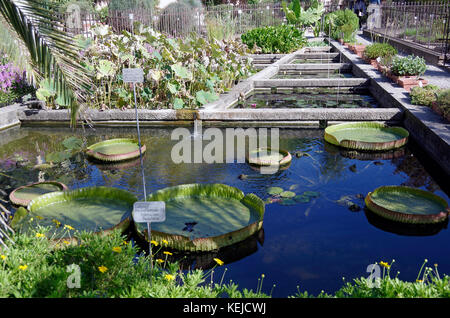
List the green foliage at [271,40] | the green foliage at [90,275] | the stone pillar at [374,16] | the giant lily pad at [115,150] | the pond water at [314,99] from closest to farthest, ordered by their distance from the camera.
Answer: the green foliage at [90,275] → the giant lily pad at [115,150] → the pond water at [314,99] → the green foliage at [271,40] → the stone pillar at [374,16]

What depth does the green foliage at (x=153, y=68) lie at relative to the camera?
7250mm

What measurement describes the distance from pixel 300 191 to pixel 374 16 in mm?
22059

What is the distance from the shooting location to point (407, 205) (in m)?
3.89

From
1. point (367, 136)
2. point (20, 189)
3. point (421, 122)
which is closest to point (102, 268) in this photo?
point (20, 189)

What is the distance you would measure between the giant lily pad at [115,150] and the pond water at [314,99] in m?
3.21

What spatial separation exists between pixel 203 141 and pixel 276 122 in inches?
57.1

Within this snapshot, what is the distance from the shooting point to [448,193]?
14.5 feet

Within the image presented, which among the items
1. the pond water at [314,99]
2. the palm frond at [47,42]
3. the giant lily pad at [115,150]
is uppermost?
the palm frond at [47,42]

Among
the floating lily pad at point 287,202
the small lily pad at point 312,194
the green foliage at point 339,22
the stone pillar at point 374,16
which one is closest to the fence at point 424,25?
the green foliage at point 339,22

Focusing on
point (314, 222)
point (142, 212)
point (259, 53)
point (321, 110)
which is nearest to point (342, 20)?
point (259, 53)

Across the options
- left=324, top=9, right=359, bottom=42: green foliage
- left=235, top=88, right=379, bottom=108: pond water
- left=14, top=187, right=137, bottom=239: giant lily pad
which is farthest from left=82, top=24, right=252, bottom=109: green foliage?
left=324, top=9, right=359, bottom=42: green foliage

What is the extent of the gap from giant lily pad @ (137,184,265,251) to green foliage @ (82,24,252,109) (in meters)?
3.47

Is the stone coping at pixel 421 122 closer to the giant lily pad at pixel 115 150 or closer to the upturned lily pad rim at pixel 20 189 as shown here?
the giant lily pad at pixel 115 150
